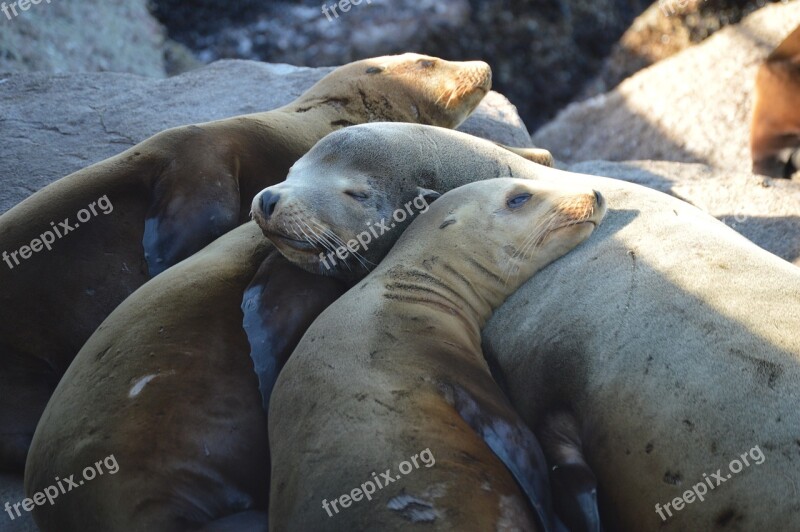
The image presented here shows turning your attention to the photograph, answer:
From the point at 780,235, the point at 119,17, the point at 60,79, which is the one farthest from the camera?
the point at 119,17

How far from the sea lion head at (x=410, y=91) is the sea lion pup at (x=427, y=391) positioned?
1771 mm

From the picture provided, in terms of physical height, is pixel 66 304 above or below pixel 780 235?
above

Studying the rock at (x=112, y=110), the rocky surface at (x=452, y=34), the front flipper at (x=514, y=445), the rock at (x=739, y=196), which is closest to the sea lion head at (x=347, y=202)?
the front flipper at (x=514, y=445)

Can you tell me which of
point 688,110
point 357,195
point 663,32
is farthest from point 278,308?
point 663,32

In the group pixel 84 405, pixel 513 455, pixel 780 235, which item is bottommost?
pixel 780 235

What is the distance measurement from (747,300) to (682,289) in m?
0.21

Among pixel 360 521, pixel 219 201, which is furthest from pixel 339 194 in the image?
pixel 360 521

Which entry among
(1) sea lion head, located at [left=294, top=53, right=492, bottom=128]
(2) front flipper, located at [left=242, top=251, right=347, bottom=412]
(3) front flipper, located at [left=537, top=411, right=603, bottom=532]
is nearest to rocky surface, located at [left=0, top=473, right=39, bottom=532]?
(2) front flipper, located at [left=242, top=251, right=347, bottom=412]

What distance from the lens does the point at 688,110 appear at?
26.8 feet

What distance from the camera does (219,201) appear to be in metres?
4.58

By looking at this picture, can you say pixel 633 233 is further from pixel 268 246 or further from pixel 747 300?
pixel 268 246

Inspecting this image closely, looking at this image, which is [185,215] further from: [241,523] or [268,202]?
[241,523]

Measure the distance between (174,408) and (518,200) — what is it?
151 centimetres

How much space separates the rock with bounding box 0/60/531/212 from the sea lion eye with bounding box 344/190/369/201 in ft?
7.36
